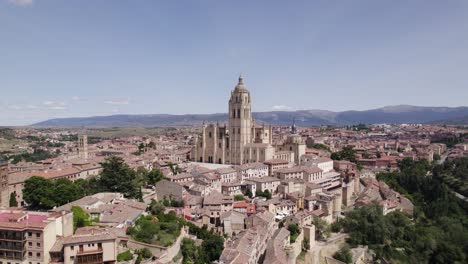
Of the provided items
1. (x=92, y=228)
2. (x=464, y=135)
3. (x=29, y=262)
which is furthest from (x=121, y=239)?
(x=464, y=135)

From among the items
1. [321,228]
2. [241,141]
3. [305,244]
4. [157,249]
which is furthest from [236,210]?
[241,141]

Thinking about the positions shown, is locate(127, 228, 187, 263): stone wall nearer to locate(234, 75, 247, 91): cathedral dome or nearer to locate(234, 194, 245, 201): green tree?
locate(234, 194, 245, 201): green tree

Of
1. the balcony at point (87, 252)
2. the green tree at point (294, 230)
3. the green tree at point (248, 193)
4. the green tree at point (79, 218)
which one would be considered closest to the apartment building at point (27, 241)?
the balcony at point (87, 252)

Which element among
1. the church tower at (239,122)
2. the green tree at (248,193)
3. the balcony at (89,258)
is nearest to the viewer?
the balcony at (89,258)

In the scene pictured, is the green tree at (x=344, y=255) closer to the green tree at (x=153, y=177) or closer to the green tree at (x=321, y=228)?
the green tree at (x=321, y=228)

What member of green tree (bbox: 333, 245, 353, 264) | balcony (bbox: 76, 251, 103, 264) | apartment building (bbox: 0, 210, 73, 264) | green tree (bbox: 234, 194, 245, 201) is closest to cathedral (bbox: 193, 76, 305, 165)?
green tree (bbox: 234, 194, 245, 201)

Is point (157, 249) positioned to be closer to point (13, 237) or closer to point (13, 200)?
point (13, 237)
